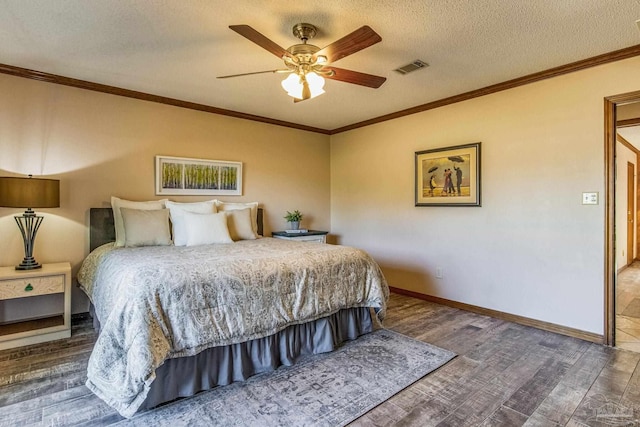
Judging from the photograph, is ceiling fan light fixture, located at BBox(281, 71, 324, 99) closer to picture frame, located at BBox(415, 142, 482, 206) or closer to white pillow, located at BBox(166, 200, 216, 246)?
white pillow, located at BBox(166, 200, 216, 246)

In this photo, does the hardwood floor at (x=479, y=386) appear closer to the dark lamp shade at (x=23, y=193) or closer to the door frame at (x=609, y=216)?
the door frame at (x=609, y=216)

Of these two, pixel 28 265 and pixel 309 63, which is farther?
pixel 28 265

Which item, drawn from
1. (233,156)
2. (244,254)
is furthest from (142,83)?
(244,254)

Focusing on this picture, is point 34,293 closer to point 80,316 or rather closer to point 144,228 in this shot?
point 80,316

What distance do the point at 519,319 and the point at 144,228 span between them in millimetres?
3791

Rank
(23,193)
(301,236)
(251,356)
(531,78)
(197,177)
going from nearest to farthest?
(251,356) → (23,193) → (531,78) → (197,177) → (301,236)

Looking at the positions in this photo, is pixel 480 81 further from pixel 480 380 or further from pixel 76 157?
pixel 76 157

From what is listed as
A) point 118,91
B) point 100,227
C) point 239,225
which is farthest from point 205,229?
point 118,91

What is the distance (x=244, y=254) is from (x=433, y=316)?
2.16 metres

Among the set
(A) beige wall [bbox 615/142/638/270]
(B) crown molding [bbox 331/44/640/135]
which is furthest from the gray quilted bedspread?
(A) beige wall [bbox 615/142/638/270]

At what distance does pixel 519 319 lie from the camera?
339 cm

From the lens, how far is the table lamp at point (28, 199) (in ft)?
9.06

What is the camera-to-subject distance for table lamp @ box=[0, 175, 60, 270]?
2762mm

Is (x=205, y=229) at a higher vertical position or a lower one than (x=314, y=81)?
lower
